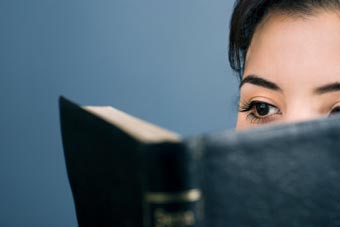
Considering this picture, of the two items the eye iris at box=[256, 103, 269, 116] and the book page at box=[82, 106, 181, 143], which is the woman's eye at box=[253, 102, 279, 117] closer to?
the eye iris at box=[256, 103, 269, 116]

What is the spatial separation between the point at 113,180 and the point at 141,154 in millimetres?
85

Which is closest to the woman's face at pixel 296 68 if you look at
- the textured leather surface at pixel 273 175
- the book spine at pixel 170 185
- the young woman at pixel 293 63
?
the young woman at pixel 293 63

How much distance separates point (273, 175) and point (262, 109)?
419 mm

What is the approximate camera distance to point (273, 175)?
35 cm

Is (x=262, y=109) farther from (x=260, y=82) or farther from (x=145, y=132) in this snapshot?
(x=145, y=132)

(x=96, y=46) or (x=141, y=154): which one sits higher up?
(x=96, y=46)

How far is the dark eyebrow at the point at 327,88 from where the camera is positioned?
2.00ft

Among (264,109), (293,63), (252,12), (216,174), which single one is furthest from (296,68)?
(216,174)

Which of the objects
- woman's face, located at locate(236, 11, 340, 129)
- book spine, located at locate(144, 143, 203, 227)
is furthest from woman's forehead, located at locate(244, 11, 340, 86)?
book spine, located at locate(144, 143, 203, 227)

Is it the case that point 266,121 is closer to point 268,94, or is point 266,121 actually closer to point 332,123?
point 268,94

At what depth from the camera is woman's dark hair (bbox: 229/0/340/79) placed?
0.71 meters

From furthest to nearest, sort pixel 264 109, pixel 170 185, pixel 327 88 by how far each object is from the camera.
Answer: pixel 264 109 < pixel 327 88 < pixel 170 185

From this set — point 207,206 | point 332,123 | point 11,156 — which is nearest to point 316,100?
point 332,123

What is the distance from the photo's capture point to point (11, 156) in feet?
5.40
